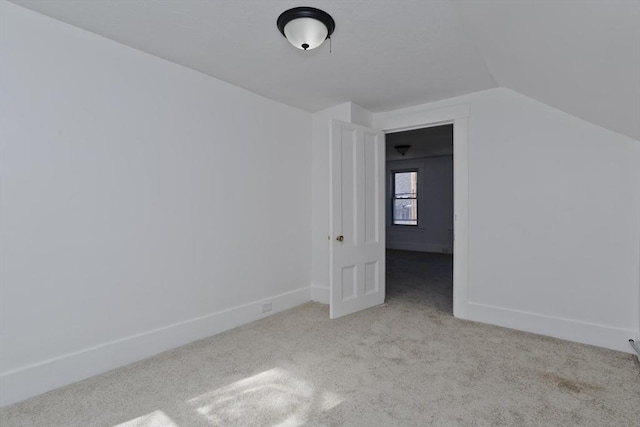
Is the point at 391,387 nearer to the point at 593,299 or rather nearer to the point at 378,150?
the point at 593,299

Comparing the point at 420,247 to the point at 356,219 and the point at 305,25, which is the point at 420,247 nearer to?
the point at 356,219

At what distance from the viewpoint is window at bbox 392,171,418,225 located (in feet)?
27.1

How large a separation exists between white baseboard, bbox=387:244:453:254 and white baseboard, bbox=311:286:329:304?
4.90 metres

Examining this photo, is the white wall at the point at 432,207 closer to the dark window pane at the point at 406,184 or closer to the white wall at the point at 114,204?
the dark window pane at the point at 406,184

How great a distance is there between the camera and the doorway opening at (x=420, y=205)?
5875 mm

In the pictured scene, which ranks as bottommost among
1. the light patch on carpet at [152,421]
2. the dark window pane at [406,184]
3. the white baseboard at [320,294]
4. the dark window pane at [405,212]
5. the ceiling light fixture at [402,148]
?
the light patch on carpet at [152,421]

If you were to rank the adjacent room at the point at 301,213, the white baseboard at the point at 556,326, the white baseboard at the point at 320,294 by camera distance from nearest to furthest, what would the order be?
the adjacent room at the point at 301,213, the white baseboard at the point at 556,326, the white baseboard at the point at 320,294

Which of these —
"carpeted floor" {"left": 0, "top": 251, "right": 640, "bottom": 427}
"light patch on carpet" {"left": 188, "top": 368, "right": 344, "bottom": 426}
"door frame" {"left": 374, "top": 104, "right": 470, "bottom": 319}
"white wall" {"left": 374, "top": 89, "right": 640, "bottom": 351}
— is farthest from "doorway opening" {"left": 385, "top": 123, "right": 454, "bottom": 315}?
"light patch on carpet" {"left": 188, "top": 368, "right": 344, "bottom": 426}

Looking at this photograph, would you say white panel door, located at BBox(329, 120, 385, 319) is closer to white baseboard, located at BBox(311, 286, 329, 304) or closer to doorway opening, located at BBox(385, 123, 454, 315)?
white baseboard, located at BBox(311, 286, 329, 304)

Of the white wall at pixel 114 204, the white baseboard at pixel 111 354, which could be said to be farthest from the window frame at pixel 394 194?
the white baseboard at pixel 111 354

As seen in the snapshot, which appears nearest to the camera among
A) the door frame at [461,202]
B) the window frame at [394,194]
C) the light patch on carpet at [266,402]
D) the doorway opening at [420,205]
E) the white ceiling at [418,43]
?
the white ceiling at [418,43]

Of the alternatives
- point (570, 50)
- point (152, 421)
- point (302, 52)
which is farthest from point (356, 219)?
point (152, 421)

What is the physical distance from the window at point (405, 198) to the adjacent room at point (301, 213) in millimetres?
4757

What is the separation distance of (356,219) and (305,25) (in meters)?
2.06
